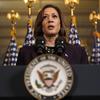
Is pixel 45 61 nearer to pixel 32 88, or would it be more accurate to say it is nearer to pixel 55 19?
pixel 32 88

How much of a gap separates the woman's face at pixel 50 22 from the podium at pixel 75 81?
0.34 meters

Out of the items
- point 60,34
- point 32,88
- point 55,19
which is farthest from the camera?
point 60,34

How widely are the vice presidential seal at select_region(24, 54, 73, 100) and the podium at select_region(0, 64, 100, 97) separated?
24 millimetres

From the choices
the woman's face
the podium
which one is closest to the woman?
the woman's face

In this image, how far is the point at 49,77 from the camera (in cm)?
86

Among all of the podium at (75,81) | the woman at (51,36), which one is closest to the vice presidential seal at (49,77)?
the podium at (75,81)

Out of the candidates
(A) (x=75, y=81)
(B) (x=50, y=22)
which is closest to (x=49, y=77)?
(A) (x=75, y=81)

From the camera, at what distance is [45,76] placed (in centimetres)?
86

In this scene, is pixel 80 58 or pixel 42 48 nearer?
pixel 42 48

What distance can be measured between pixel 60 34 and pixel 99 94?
537mm

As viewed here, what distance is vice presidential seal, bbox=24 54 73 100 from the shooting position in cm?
84

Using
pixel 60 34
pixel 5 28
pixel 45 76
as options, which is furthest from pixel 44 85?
pixel 5 28

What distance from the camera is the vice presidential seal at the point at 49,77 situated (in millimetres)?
839

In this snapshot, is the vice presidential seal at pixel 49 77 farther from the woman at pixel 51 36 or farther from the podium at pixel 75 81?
the woman at pixel 51 36
